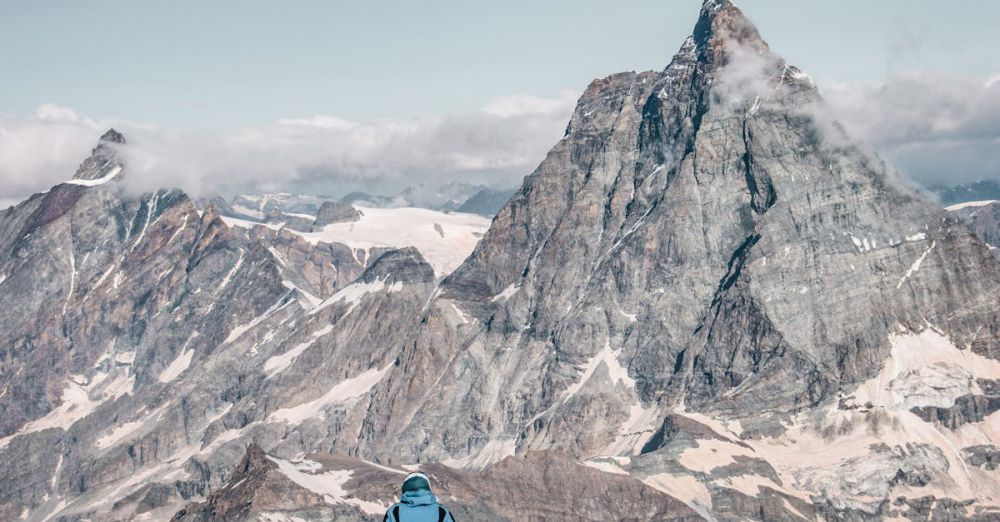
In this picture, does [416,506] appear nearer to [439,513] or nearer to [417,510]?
[417,510]

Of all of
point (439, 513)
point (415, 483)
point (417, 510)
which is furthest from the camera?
point (415, 483)

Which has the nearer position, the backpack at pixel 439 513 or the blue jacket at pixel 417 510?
the backpack at pixel 439 513

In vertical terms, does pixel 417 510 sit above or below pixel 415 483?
below

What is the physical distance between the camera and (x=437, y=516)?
5350cm

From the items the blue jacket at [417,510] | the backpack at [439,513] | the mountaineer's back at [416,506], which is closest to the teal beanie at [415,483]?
the mountaineer's back at [416,506]

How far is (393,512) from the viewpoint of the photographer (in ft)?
177

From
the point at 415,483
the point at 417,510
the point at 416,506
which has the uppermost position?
the point at 415,483

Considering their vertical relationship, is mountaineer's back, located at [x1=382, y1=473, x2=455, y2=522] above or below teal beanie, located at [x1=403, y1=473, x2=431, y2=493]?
below

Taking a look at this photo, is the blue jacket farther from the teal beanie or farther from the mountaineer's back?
the teal beanie

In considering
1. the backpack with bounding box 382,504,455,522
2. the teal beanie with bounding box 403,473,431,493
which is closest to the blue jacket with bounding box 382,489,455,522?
the backpack with bounding box 382,504,455,522

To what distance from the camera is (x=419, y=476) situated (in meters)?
53.9

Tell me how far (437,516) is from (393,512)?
5.48 feet

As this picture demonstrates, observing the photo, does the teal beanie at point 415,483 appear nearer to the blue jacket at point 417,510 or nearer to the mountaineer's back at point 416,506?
the mountaineer's back at point 416,506

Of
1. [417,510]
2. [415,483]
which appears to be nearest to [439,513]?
[417,510]
